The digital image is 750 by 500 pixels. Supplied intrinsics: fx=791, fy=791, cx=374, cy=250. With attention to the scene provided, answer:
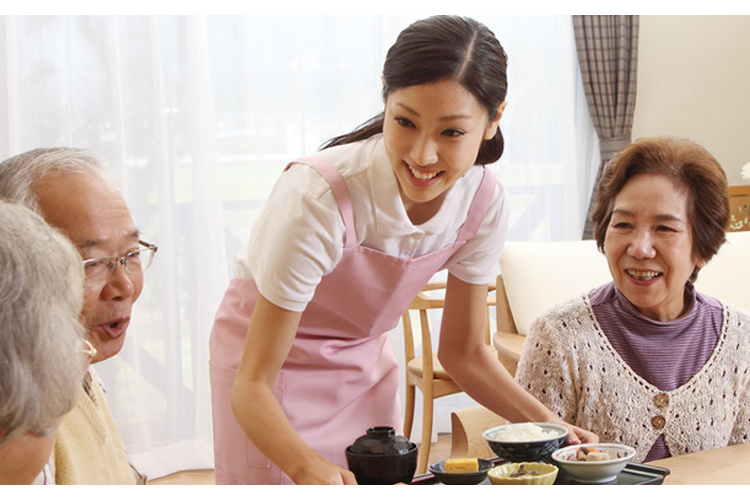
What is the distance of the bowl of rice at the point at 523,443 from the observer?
127 cm

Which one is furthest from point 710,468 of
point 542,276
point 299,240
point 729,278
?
point 729,278

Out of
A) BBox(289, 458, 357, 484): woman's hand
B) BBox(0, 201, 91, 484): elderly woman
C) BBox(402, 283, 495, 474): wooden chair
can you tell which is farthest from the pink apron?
BBox(402, 283, 495, 474): wooden chair

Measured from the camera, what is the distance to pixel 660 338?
1798 millimetres

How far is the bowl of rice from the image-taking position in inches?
50.1

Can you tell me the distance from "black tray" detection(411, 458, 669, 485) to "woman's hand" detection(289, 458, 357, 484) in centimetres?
11

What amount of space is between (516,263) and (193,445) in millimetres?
1942

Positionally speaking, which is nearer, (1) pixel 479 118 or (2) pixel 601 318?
(1) pixel 479 118

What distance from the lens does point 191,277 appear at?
3.89 metres

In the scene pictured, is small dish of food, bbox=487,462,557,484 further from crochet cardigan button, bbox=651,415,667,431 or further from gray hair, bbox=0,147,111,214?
gray hair, bbox=0,147,111,214

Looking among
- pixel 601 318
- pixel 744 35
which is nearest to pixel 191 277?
pixel 601 318

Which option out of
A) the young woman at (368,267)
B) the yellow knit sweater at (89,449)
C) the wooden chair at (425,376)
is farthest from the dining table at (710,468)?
the wooden chair at (425,376)

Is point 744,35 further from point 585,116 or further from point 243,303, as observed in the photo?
point 243,303

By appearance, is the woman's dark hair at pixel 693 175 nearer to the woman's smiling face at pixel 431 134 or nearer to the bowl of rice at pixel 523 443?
the woman's smiling face at pixel 431 134

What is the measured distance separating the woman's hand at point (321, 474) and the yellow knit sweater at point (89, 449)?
0.88ft
